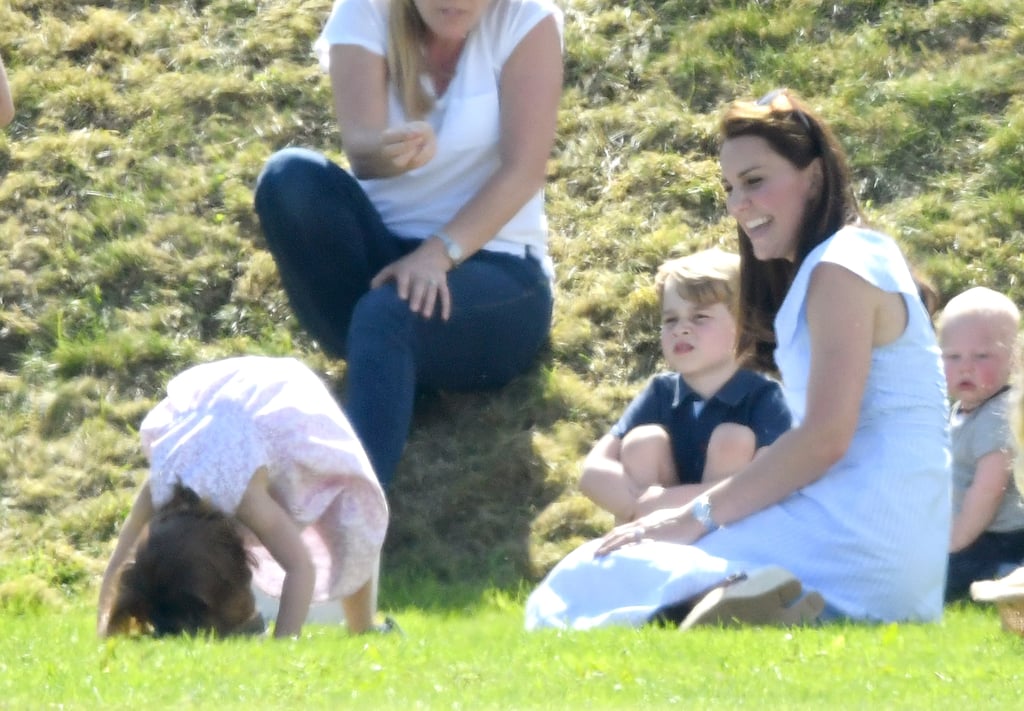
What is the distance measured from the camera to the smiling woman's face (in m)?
4.89

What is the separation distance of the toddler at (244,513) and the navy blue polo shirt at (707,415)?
3.78 feet

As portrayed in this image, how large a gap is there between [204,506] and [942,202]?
3.85 meters

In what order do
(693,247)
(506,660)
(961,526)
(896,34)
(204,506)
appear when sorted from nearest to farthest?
1. (506,660)
2. (204,506)
3. (961,526)
4. (693,247)
5. (896,34)

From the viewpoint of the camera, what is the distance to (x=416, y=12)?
636cm

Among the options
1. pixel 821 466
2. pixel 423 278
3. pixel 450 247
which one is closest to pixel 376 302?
pixel 423 278

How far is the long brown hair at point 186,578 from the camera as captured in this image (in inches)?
175

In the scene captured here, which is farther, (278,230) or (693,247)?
(693,247)

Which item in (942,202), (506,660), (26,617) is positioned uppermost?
(942,202)

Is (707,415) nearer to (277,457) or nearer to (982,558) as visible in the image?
(982,558)

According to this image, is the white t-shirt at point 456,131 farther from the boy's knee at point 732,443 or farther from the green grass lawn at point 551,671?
the green grass lawn at point 551,671

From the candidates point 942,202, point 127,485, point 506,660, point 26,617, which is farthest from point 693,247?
point 506,660

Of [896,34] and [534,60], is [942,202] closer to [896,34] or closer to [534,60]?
[896,34]

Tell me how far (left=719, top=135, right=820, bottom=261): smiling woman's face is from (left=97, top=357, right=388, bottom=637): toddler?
1257 mm

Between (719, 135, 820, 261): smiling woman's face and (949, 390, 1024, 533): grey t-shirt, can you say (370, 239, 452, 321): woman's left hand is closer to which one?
(719, 135, 820, 261): smiling woman's face
